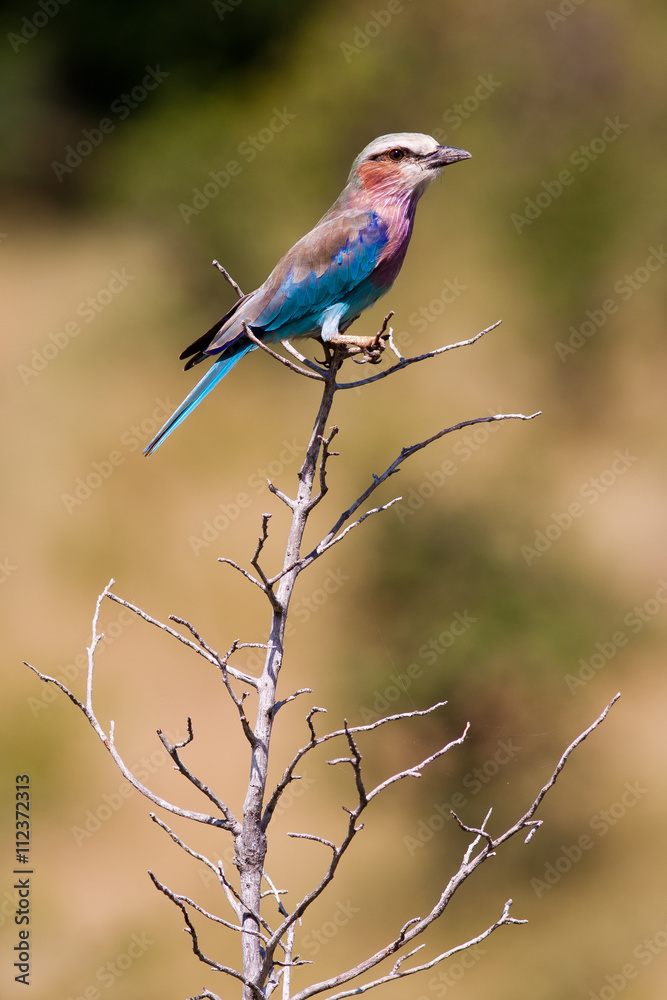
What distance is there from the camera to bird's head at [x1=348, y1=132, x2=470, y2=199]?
8.77 ft

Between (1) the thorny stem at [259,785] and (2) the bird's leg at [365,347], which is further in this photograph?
(2) the bird's leg at [365,347]

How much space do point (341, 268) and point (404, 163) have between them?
37 centimetres

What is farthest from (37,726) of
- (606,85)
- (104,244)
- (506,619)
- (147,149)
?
(606,85)

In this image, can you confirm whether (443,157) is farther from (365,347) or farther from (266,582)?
(266,582)

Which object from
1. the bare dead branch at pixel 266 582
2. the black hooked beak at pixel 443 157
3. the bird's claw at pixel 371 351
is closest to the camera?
the bare dead branch at pixel 266 582

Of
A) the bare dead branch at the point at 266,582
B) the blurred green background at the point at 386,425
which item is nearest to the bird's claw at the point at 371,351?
the bare dead branch at the point at 266,582

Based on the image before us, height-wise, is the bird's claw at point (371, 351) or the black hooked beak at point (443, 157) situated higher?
the black hooked beak at point (443, 157)

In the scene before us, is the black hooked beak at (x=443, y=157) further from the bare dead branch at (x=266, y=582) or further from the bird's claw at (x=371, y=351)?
the bare dead branch at (x=266, y=582)

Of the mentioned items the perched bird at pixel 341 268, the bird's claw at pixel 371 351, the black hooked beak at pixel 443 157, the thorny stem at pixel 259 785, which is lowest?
the thorny stem at pixel 259 785

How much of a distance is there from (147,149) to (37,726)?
512 centimetres

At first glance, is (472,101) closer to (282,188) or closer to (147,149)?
(282,188)

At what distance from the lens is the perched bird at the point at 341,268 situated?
8.30 ft

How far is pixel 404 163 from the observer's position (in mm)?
2689

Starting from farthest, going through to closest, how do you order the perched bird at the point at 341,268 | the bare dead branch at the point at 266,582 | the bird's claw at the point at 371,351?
the perched bird at the point at 341,268 < the bird's claw at the point at 371,351 < the bare dead branch at the point at 266,582
